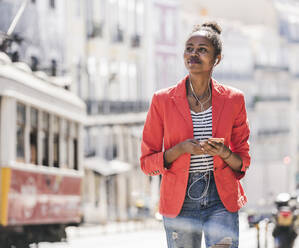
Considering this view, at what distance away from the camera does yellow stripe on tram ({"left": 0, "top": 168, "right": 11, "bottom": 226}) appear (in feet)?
39.1

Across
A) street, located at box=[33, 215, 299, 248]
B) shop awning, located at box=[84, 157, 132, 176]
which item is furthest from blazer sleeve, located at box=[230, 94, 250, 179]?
shop awning, located at box=[84, 157, 132, 176]

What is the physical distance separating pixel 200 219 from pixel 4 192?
27.2 feet

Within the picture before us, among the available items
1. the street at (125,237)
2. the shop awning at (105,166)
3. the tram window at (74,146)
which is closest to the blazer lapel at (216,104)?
the tram window at (74,146)

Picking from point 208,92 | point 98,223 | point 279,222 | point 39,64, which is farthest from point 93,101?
point 208,92

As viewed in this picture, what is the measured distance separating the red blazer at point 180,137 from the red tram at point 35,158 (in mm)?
5989

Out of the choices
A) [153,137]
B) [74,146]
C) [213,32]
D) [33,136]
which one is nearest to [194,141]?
[153,137]

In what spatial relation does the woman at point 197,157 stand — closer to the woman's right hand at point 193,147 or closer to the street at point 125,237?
the woman's right hand at point 193,147

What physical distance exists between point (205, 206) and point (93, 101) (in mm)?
32726

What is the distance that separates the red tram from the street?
12.9 ft

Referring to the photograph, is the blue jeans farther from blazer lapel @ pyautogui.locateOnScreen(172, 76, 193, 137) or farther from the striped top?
blazer lapel @ pyautogui.locateOnScreen(172, 76, 193, 137)

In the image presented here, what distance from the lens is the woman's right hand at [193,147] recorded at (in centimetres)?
385

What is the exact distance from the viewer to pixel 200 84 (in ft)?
13.8

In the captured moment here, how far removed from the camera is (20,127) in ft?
41.2

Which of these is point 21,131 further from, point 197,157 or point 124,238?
point 124,238
